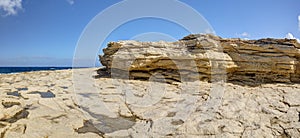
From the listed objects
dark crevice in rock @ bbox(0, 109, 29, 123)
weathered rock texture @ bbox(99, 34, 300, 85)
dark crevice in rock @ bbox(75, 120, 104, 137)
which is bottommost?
dark crevice in rock @ bbox(75, 120, 104, 137)

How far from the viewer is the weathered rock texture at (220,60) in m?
10.8

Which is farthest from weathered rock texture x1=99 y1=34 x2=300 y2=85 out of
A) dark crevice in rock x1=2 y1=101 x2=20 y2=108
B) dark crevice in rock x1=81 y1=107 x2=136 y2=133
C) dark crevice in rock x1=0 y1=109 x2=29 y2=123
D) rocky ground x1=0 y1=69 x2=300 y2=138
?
dark crevice in rock x1=0 y1=109 x2=29 y2=123

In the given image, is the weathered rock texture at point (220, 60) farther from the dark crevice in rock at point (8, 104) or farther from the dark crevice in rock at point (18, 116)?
the dark crevice in rock at point (18, 116)

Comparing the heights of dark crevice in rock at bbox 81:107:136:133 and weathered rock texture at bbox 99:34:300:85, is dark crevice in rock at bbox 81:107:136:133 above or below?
below

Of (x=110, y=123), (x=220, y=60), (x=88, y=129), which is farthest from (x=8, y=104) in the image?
(x=220, y=60)

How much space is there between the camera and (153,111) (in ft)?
23.3

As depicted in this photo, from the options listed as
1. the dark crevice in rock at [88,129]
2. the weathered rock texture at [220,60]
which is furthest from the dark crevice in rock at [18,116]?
the weathered rock texture at [220,60]

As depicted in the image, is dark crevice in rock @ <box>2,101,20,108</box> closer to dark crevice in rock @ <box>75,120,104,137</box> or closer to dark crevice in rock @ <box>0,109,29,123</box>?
dark crevice in rock @ <box>0,109,29,123</box>

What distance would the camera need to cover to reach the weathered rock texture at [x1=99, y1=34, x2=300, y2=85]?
10.8 meters

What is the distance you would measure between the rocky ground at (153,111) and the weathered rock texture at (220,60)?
1.02m

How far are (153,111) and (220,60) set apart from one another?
201 inches

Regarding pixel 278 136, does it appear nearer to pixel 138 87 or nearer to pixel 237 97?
pixel 237 97

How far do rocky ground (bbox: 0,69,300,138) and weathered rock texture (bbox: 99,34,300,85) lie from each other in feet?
3.36

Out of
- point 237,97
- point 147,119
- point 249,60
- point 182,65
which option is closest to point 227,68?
point 249,60
